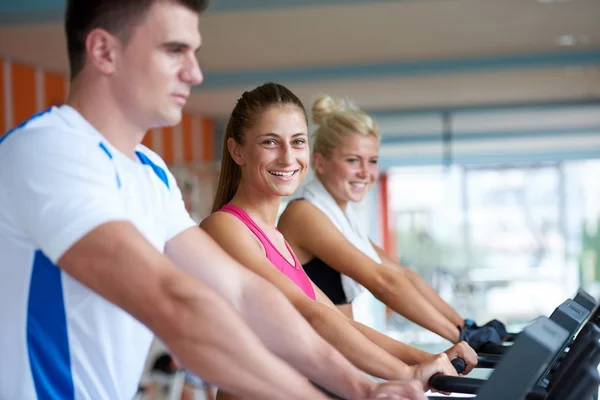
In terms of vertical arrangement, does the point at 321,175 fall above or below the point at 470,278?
above

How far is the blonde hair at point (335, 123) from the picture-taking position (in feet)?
9.47

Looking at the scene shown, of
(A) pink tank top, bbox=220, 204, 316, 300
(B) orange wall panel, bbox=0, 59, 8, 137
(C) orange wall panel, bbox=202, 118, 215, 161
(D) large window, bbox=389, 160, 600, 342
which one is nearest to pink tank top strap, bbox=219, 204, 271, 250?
(A) pink tank top, bbox=220, 204, 316, 300

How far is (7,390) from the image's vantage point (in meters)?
1.26

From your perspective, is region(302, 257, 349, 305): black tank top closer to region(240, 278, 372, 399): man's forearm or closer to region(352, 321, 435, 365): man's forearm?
region(352, 321, 435, 365): man's forearm

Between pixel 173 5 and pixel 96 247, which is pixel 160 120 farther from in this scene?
pixel 96 247

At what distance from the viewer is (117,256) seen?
44.2 inches

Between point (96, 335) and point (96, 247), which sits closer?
point (96, 247)

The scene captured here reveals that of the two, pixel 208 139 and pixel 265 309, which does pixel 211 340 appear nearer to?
pixel 265 309

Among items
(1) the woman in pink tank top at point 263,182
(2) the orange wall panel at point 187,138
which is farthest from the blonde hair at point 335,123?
(2) the orange wall panel at point 187,138

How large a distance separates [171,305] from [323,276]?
1513mm

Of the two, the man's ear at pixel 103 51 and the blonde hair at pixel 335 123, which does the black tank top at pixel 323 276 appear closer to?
the blonde hair at pixel 335 123

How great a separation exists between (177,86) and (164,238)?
0.27 metres

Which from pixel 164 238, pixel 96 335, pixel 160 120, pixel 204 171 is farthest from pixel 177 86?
pixel 204 171

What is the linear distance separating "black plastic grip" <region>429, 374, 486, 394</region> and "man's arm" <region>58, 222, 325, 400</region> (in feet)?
1.54
